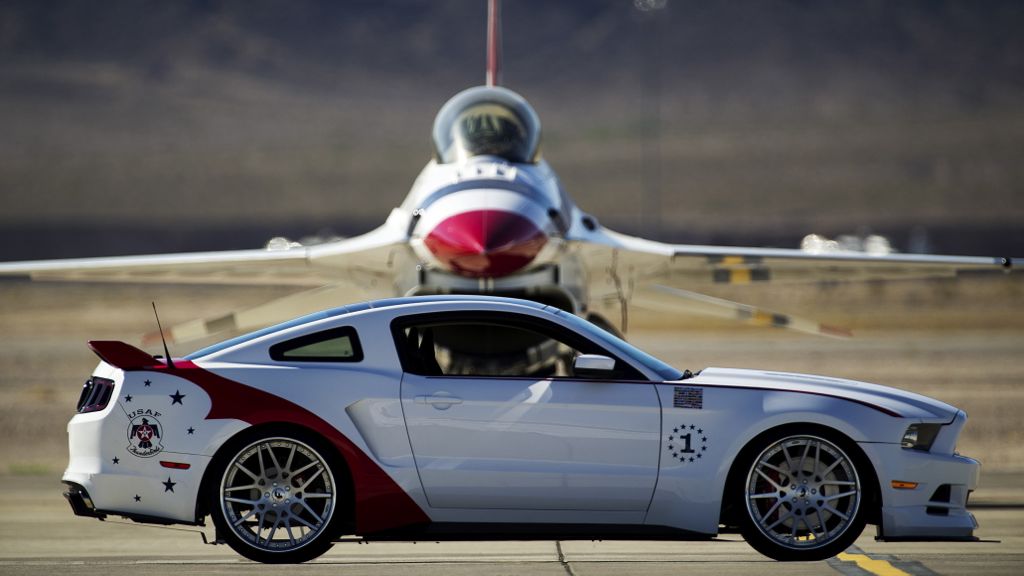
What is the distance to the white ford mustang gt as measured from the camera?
7.98 meters

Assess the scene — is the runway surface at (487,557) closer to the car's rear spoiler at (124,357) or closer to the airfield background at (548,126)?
the car's rear spoiler at (124,357)

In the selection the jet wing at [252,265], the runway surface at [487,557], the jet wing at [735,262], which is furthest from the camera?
the jet wing at [735,262]

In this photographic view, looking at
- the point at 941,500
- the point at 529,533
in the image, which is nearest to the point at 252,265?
the point at 529,533

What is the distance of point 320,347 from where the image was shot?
8.23 metres

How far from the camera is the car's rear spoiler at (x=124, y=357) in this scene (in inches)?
320

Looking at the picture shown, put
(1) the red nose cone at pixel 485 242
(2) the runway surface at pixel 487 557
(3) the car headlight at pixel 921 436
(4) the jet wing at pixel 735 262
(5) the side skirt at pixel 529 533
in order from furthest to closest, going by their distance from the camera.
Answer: (4) the jet wing at pixel 735 262, (1) the red nose cone at pixel 485 242, (2) the runway surface at pixel 487 557, (3) the car headlight at pixel 921 436, (5) the side skirt at pixel 529 533

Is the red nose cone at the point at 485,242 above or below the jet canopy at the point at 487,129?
below

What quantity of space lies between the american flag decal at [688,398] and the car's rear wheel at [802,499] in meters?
0.39

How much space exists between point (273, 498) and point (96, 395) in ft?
3.71

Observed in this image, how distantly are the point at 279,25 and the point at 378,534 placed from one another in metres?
135

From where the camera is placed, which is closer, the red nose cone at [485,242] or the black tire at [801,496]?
the black tire at [801,496]

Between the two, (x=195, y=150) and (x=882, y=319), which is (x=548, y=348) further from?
(x=195, y=150)

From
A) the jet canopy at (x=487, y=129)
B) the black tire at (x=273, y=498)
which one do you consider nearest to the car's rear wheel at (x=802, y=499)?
the black tire at (x=273, y=498)

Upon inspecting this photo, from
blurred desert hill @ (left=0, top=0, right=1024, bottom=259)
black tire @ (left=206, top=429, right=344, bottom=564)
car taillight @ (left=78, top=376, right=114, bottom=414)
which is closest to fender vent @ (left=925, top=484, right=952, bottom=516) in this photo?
black tire @ (left=206, top=429, right=344, bottom=564)
